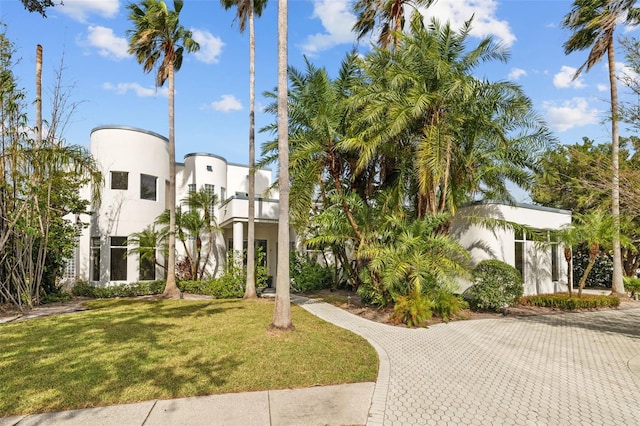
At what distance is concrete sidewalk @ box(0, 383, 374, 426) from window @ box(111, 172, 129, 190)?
14574 mm

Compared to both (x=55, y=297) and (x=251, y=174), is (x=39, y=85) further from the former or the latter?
(x=251, y=174)

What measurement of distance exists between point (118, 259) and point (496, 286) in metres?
15.9

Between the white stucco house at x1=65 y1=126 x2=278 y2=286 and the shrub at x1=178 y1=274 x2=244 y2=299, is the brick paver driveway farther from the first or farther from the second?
the white stucco house at x1=65 y1=126 x2=278 y2=286

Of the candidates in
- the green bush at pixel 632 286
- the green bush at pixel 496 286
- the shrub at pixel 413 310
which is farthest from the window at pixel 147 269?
the green bush at pixel 632 286

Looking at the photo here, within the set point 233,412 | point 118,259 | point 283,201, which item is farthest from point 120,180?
point 233,412

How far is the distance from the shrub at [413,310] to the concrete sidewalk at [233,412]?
16.5 ft

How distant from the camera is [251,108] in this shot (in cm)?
1429

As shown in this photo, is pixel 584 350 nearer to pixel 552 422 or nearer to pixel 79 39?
pixel 552 422

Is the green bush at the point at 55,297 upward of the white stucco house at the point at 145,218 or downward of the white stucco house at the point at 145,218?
downward

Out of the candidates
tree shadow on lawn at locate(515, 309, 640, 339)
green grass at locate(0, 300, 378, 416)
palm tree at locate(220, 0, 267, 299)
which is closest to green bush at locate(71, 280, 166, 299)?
palm tree at locate(220, 0, 267, 299)

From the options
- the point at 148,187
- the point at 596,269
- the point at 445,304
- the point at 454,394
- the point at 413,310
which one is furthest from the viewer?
the point at 596,269

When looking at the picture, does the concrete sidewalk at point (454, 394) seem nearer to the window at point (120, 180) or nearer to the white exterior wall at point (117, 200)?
the white exterior wall at point (117, 200)

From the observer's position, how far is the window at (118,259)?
16500 mm

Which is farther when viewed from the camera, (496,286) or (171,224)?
(171,224)
